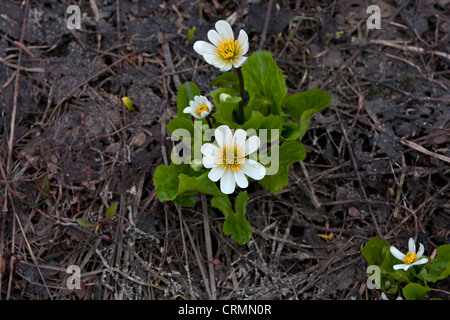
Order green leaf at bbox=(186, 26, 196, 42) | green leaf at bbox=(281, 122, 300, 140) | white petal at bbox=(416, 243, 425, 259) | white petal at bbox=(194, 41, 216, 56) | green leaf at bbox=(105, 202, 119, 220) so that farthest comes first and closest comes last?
green leaf at bbox=(186, 26, 196, 42) → green leaf at bbox=(105, 202, 119, 220) → green leaf at bbox=(281, 122, 300, 140) → white petal at bbox=(416, 243, 425, 259) → white petal at bbox=(194, 41, 216, 56)

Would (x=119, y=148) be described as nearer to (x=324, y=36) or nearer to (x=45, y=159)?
(x=45, y=159)

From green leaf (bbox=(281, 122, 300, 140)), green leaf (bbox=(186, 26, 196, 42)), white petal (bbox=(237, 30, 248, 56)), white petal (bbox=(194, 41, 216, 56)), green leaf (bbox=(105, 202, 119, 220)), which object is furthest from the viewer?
green leaf (bbox=(186, 26, 196, 42))

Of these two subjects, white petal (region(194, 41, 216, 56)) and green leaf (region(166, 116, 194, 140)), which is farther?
green leaf (region(166, 116, 194, 140))

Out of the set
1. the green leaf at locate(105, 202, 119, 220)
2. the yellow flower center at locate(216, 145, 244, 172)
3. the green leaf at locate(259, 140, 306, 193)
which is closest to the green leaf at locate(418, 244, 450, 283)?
the green leaf at locate(259, 140, 306, 193)

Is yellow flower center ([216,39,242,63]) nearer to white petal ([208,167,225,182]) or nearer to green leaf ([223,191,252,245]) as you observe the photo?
white petal ([208,167,225,182])

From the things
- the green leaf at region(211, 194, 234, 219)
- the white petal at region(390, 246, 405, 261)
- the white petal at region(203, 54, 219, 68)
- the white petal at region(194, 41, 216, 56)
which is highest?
the white petal at region(194, 41, 216, 56)

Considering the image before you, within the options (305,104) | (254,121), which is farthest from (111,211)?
(305,104)

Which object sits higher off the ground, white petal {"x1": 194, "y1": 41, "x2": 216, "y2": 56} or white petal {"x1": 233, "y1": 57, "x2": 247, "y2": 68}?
white petal {"x1": 194, "y1": 41, "x2": 216, "y2": 56}
